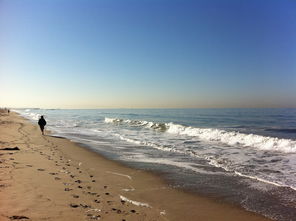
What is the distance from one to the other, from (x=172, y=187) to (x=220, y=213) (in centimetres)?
250

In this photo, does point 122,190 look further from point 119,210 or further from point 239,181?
point 239,181

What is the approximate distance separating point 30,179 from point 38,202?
91.0 inches

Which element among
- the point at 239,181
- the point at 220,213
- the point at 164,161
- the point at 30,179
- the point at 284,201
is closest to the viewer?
the point at 220,213

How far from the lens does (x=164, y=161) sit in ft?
45.4

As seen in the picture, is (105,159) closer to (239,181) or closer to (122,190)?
(122,190)

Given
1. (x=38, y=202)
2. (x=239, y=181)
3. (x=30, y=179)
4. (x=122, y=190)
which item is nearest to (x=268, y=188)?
(x=239, y=181)

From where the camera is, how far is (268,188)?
30.2 ft

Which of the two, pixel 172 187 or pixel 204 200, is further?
pixel 172 187

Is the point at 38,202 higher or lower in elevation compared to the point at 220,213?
higher

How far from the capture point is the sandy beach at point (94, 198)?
20.1ft

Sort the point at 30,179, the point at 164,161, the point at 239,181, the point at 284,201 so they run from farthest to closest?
the point at 164,161 < the point at 239,181 < the point at 30,179 < the point at 284,201

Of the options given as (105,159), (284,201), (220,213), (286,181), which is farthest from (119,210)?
(105,159)

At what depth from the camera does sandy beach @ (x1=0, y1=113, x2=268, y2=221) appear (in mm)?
6137

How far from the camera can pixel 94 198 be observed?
7.39m
